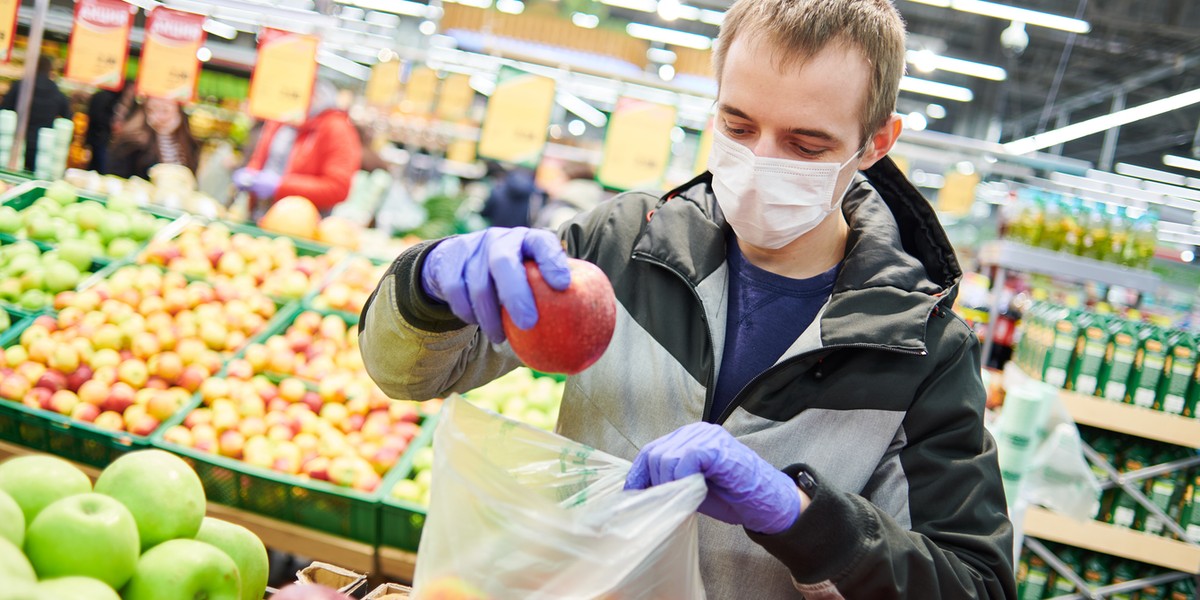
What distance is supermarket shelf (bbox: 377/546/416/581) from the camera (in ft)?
8.21

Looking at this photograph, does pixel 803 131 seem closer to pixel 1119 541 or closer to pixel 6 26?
pixel 1119 541

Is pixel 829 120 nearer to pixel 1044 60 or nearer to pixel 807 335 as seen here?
pixel 807 335

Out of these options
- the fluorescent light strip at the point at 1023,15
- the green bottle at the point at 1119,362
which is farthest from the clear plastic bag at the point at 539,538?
the fluorescent light strip at the point at 1023,15

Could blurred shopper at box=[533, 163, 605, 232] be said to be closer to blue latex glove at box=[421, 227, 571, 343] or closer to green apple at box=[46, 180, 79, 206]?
green apple at box=[46, 180, 79, 206]

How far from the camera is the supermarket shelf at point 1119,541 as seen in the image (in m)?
3.56

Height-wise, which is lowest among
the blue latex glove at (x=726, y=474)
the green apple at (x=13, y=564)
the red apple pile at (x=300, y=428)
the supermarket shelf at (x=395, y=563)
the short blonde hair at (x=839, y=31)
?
the supermarket shelf at (x=395, y=563)

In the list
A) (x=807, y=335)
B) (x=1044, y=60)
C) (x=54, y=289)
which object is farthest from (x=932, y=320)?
(x=1044, y=60)

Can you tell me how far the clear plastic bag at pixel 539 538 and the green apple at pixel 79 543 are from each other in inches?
14.6

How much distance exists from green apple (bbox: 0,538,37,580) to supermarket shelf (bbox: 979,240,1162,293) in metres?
4.05

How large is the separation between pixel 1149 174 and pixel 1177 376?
20.5 m

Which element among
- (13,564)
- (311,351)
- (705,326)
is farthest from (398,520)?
(13,564)

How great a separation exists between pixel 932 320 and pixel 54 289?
11.2 feet

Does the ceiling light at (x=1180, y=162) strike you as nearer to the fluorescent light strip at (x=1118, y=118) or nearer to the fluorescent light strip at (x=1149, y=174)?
the fluorescent light strip at (x=1149, y=174)

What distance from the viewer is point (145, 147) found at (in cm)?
656
